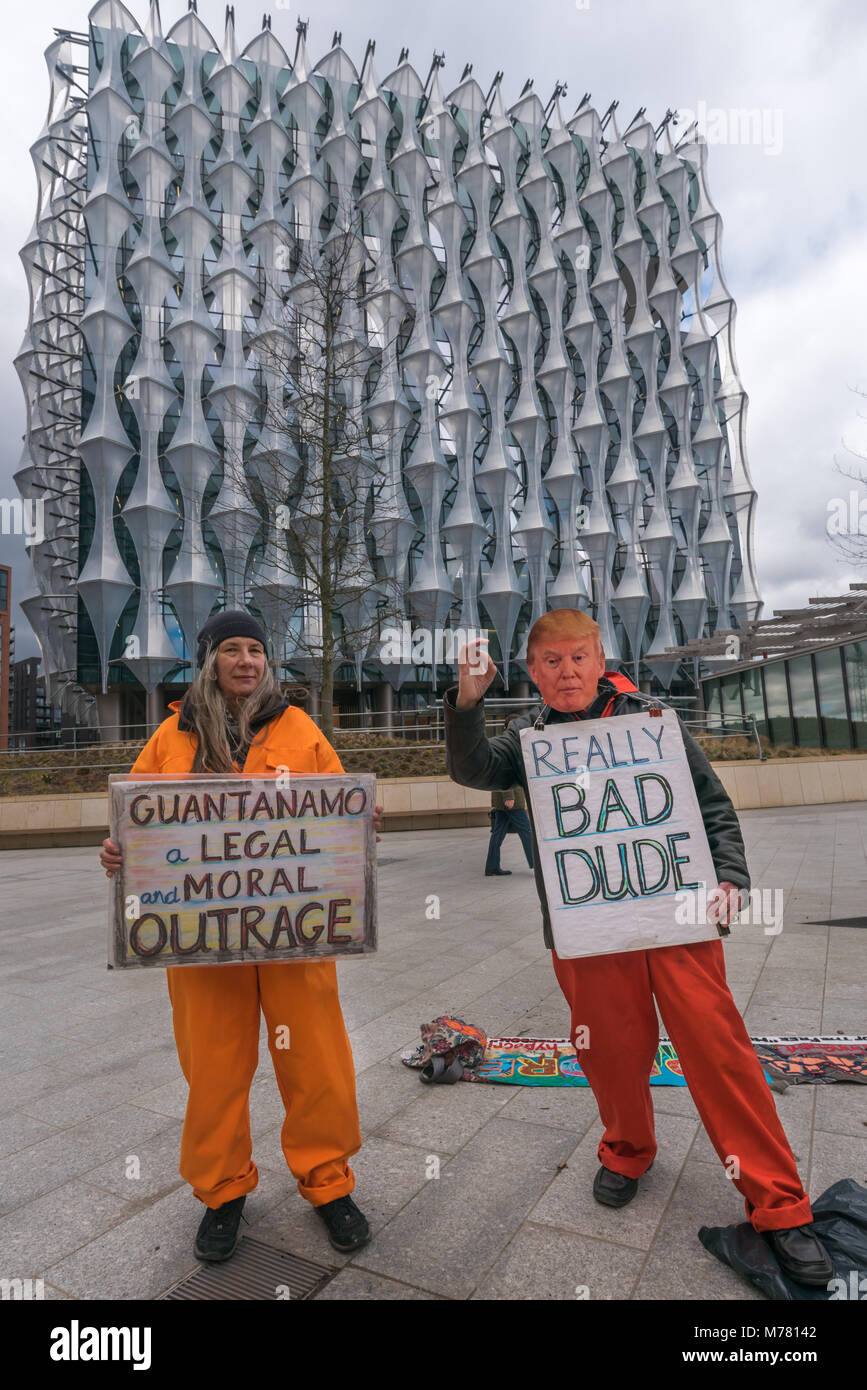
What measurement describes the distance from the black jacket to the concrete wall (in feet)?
39.3

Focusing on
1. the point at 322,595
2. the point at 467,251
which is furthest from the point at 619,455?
the point at 322,595

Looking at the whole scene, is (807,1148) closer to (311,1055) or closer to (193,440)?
(311,1055)

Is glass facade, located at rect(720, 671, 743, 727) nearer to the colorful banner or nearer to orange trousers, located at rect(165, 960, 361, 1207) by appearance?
the colorful banner

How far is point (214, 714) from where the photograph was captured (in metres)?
2.38

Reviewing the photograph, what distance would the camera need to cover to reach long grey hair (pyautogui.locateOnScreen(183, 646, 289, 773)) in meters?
2.36

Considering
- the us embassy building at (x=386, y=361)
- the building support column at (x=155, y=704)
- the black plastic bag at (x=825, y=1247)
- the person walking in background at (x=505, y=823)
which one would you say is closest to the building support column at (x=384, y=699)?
the us embassy building at (x=386, y=361)

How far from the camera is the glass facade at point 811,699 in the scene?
67.5 ft

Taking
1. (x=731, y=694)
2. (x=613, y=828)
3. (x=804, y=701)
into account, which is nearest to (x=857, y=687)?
(x=804, y=701)

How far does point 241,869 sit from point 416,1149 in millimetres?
1411

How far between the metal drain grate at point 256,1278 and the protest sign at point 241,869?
2.91 ft

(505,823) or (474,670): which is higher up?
(474,670)

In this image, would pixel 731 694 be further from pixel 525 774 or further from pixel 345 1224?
pixel 345 1224

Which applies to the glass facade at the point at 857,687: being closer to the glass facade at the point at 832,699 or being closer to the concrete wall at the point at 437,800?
the glass facade at the point at 832,699

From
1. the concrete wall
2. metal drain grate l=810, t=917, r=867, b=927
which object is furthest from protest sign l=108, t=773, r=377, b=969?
the concrete wall
